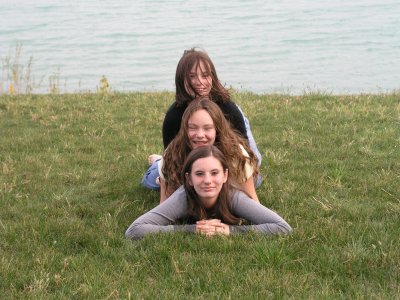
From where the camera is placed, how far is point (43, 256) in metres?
5.00

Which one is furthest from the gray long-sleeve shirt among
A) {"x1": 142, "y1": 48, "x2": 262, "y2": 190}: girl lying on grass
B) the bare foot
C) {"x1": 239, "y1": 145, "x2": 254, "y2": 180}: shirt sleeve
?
the bare foot

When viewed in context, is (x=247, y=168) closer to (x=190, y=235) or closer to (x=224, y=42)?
(x=190, y=235)

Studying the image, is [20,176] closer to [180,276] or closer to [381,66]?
[180,276]

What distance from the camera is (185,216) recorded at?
5699 mm

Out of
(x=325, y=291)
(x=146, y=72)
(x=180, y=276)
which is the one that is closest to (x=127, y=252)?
(x=180, y=276)

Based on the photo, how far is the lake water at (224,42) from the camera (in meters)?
20.0

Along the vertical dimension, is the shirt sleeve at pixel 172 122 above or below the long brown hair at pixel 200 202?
above

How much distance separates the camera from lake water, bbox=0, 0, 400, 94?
20.0 m

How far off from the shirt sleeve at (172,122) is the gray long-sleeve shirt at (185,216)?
3.65 ft

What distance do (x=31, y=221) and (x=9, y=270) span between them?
1124mm

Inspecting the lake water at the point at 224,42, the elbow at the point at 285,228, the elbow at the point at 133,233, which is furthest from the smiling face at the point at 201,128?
the lake water at the point at 224,42

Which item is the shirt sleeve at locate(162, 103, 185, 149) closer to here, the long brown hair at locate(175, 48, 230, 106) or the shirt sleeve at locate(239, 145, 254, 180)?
the long brown hair at locate(175, 48, 230, 106)

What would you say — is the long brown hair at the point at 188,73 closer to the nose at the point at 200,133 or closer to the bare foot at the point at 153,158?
the nose at the point at 200,133

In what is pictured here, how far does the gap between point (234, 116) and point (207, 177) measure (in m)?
1.38
